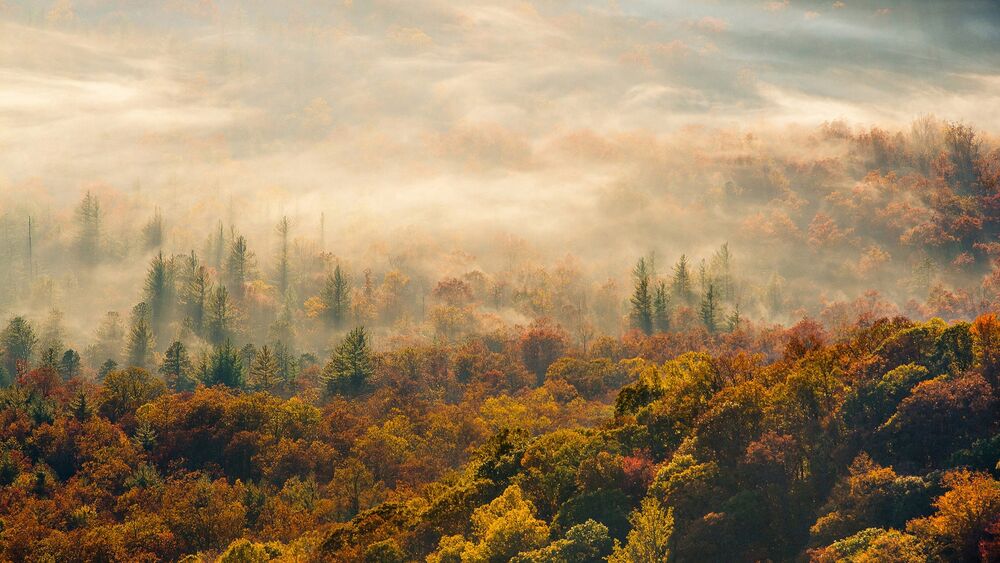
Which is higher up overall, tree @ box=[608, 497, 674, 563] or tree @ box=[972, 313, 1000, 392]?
tree @ box=[972, 313, 1000, 392]

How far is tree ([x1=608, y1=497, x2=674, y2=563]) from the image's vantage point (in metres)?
114

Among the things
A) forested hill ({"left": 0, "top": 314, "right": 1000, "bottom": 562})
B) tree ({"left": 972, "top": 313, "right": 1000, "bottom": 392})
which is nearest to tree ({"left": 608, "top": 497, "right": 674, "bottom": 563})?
forested hill ({"left": 0, "top": 314, "right": 1000, "bottom": 562})

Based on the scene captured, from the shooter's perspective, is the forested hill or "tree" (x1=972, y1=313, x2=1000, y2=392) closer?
the forested hill

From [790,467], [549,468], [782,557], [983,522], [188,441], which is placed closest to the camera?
[983,522]

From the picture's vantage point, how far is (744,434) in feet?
420

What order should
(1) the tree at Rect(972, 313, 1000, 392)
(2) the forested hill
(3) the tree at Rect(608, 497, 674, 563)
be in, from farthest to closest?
(1) the tree at Rect(972, 313, 1000, 392) < (3) the tree at Rect(608, 497, 674, 563) < (2) the forested hill

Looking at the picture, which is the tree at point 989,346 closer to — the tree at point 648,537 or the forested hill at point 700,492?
the forested hill at point 700,492

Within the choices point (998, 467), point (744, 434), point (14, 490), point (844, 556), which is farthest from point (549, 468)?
point (14, 490)

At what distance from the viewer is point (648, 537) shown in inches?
4550

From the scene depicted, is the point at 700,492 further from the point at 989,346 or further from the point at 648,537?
the point at 989,346

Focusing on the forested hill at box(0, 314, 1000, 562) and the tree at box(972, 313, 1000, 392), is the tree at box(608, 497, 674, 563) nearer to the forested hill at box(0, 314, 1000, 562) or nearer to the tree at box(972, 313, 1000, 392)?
the forested hill at box(0, 314, 1000, 562)

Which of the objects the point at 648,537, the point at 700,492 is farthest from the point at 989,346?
the point at 648,537

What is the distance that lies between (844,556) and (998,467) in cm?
1616

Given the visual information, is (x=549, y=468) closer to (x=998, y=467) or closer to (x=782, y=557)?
(x=782, y=557)
